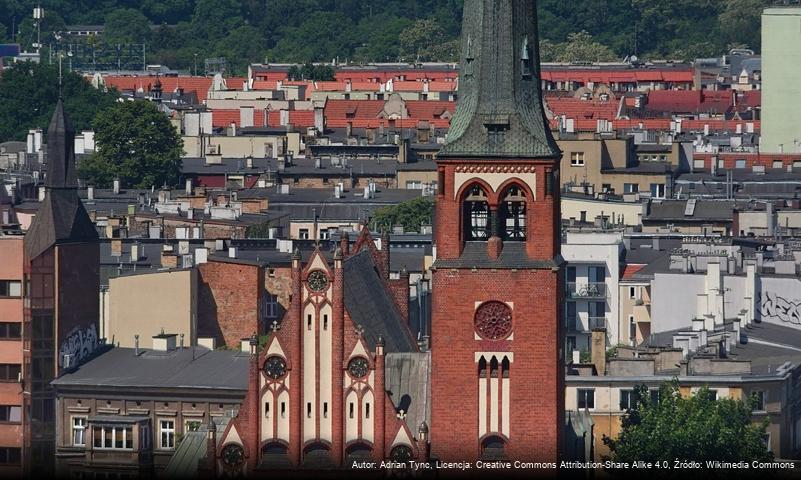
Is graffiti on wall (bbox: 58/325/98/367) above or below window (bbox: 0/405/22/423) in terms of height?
above

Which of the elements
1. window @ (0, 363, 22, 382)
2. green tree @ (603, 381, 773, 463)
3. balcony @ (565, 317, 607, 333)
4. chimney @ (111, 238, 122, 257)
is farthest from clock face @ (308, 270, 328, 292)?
chimney @ (111, 238, 122, 257)

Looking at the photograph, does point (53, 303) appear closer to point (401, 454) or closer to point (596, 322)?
point (596, 322)

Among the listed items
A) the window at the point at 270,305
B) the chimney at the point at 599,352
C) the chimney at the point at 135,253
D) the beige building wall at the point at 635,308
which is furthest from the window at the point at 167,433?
the chimney at the point at 135,253

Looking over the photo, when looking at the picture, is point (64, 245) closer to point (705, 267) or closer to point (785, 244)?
point (705, 267)

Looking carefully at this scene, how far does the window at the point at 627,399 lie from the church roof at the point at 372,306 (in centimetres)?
680

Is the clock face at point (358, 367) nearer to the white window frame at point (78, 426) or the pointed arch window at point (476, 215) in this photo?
the pointed arch window at point (476, 215)

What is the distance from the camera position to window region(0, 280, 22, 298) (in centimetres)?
10369

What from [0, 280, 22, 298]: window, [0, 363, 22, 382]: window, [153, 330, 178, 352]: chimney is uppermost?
[0, 280, 22, 298]: window

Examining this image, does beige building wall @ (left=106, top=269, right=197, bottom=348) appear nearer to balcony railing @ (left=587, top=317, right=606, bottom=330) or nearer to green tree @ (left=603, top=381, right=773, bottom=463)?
balcony railing @ (left=587, top=317, right=606, bottom=330)

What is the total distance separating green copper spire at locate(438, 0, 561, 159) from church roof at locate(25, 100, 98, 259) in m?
25.6

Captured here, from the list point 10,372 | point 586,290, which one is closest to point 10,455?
point 10,372

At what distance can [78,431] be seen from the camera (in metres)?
97.2

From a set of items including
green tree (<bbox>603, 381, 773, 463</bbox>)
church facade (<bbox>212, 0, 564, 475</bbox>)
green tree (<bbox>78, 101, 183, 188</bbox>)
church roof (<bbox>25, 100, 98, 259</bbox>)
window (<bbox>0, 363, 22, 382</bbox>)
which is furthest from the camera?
green tree (<bbox>78, 101, 183, 188</bbox>)

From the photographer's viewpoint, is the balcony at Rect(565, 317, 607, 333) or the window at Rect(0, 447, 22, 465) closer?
the window at Rect(0, 447, 22, 465)
